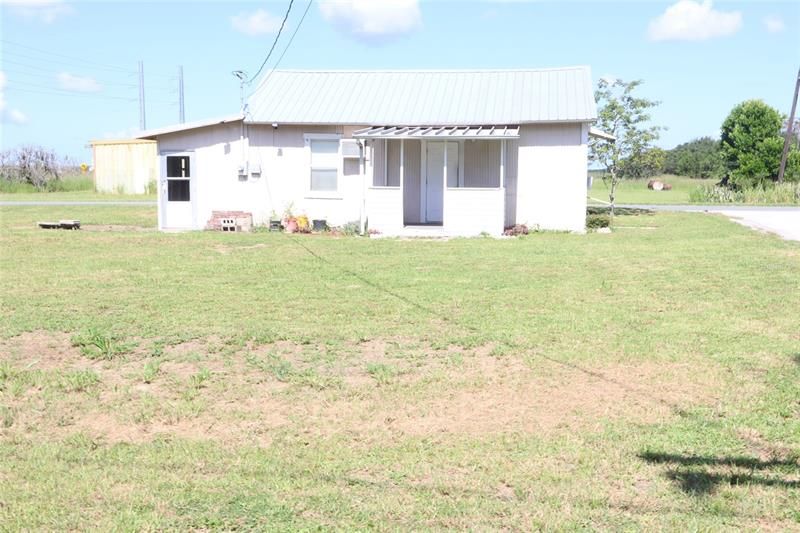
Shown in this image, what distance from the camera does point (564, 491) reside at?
14.2ft

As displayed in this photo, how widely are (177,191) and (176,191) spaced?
0.09ft

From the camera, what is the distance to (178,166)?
20875 mm

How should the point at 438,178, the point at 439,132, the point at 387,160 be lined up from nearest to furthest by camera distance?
the point at 439,132, the point at 387,160, the point at 438,178

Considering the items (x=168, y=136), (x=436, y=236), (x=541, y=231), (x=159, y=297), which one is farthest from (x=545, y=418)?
(x=168, y=136)

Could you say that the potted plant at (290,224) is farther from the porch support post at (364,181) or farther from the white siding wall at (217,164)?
the porch support post at (364,181)

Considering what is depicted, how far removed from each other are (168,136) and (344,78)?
A: 5532mm

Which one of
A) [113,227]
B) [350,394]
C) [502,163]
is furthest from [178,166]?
[350,394]

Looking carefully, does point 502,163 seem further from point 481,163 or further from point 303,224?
point 303,224

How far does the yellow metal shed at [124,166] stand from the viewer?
40.9 m

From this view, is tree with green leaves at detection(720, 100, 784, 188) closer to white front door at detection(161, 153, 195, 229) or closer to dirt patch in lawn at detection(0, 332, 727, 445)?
white front door at detection(161, 153, 195, 229)

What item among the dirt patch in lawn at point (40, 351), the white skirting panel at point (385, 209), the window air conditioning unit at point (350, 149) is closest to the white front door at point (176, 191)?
the window air conditioning unit at point (350, 149)

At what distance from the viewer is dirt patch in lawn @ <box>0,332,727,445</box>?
17.8 feet

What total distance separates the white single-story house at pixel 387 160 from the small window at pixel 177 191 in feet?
0.09

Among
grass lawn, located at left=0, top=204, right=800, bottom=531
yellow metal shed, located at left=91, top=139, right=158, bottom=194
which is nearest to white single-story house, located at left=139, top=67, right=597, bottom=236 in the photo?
Answer: grass lawn, located at left=0, top=204, right=800, bottom=531
